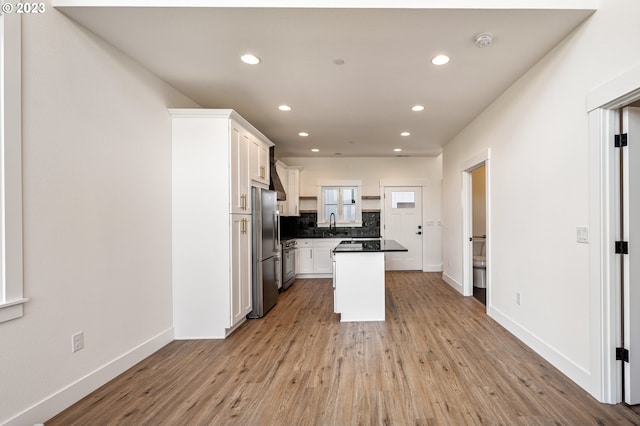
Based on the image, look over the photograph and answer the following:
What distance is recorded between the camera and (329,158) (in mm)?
6805

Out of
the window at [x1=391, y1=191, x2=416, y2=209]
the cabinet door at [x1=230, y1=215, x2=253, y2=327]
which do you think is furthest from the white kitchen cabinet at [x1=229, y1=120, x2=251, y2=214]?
the window at [x1=391, y1=191, x2=416, y2=209]

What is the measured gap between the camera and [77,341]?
2037 millimetres

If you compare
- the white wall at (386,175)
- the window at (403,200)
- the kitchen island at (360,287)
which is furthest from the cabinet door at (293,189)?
the kitchen island at (360,287)

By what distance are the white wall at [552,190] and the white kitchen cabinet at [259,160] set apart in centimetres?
291

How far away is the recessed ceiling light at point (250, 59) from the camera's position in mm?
2506

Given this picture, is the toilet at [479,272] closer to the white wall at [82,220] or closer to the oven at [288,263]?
the oven at [288,263]

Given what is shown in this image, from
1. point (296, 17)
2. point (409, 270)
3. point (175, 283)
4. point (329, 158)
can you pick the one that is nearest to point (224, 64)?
point (296, 17)

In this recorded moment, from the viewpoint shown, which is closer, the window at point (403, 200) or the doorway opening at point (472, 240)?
the doorway opening at point (472, 240)

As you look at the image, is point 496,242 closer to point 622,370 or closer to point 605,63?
point 622,370

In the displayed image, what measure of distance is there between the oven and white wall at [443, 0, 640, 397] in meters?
3.14

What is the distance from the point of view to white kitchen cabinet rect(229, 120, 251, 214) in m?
3.16

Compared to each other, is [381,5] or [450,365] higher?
[381,5]

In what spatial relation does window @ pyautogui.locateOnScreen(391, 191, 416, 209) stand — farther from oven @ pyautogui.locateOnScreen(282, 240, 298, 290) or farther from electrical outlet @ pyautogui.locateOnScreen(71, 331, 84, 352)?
electrical outlet @ pyautogui.locateOnScreen(71, 331, 84, 352)

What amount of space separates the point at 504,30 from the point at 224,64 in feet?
7.33
